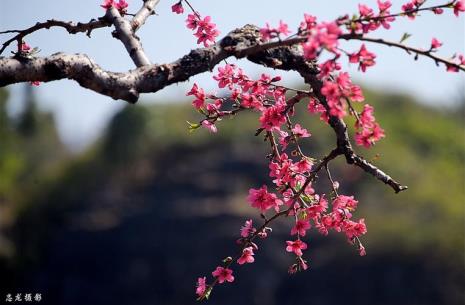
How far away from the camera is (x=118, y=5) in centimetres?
382

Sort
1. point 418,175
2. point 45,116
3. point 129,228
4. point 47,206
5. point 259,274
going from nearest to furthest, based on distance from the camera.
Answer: point 259,274
point 129,228
point 418,175
point 47,206
point 45,116

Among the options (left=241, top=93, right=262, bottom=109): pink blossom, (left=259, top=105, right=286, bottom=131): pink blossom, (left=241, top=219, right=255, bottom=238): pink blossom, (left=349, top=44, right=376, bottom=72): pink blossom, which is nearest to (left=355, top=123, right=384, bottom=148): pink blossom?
(left=349, top=44, right=376, bottom=72): pink blossom

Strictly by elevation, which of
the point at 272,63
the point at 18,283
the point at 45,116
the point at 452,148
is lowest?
the point at 272,63

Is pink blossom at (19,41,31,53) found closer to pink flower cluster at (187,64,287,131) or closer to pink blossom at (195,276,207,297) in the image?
pink flower cluster at (187,64,287,131)

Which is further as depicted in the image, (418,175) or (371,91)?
(371,91)

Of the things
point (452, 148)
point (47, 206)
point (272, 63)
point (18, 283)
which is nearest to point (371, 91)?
point (452, 148)

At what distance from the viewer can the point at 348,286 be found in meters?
29.2

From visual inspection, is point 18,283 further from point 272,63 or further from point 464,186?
point 272,63

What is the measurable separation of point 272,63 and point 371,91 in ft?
136

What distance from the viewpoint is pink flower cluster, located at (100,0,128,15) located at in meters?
3.70

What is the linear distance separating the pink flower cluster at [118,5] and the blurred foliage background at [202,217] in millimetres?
24459

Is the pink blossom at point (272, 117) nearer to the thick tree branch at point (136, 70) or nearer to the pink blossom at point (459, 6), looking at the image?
the thick tree branch at point (136, 70)

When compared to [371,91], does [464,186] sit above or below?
below

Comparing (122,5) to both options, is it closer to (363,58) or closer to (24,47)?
(24,47)
